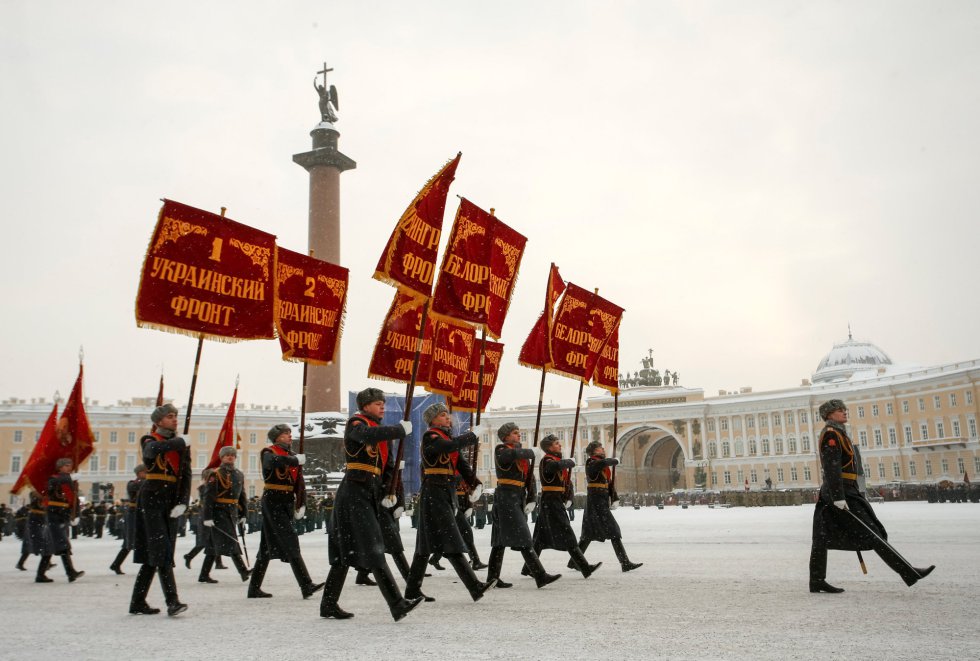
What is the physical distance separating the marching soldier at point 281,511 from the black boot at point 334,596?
1.34 metres

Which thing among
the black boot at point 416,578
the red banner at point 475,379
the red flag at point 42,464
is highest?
the red banner at point 475,379

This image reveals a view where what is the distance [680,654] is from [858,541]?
3.11m

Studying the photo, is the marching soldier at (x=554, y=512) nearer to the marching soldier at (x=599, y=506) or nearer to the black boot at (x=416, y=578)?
the marching soldier at (x=599, y=506)

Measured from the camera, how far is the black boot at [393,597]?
5906 millimetres

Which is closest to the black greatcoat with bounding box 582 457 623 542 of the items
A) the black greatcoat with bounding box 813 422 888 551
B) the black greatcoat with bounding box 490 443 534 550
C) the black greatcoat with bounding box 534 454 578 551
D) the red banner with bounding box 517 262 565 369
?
the black greatcoat with bounding box 534 454 578 551

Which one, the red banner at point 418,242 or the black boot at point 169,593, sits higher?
the red banner at point 418,242

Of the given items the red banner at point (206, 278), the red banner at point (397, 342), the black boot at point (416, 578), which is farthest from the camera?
the red banner at point (397, 342)

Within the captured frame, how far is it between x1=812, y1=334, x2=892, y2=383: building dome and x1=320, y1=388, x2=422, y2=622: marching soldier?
8866 cm

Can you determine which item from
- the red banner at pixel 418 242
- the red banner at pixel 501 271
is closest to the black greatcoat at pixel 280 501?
the red banner at pixel 418 242

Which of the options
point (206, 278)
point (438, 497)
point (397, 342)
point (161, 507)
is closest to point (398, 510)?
point (438, 497)

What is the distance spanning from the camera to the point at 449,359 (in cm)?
1354

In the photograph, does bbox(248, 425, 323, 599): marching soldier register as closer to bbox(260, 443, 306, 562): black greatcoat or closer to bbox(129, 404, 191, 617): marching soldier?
bbox(260, 443, 306, 562): black greatcoat

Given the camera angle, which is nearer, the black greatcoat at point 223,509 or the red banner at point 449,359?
the black greatcoat at point 223,509

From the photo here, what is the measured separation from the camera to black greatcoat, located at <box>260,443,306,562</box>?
7676mm
